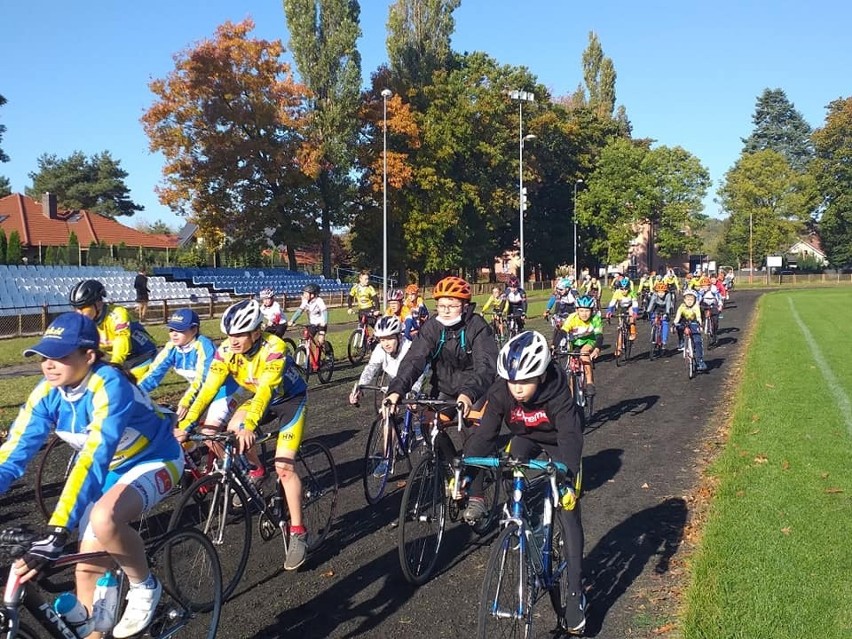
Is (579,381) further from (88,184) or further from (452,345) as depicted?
(88,184)

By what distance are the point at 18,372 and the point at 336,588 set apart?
14194 mm

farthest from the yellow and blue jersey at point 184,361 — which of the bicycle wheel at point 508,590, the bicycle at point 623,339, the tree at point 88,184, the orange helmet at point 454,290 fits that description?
the tree at point 88,184

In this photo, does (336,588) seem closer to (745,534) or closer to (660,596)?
(660,596)


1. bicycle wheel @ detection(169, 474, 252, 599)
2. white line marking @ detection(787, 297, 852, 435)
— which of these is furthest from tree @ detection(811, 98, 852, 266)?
bicycle wheel @ detection(169, 474, 252, 599)

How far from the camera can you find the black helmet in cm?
738

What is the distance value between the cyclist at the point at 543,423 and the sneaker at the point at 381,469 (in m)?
2.45

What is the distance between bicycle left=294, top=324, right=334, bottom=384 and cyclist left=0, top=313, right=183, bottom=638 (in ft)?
36.8

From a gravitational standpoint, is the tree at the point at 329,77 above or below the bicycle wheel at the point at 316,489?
above

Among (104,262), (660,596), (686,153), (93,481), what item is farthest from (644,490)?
(686,153)

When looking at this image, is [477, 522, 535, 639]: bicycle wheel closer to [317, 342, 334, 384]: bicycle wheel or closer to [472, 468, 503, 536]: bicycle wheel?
[472, 468, 503, 536]: bicycle wheel

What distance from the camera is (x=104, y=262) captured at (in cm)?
3997

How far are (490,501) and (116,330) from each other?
4267mm

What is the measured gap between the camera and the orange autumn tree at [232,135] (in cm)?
4309

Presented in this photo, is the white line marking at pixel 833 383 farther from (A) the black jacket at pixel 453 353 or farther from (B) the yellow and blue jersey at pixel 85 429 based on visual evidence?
(B) the yellow and blue jersey at pixel 85 429
